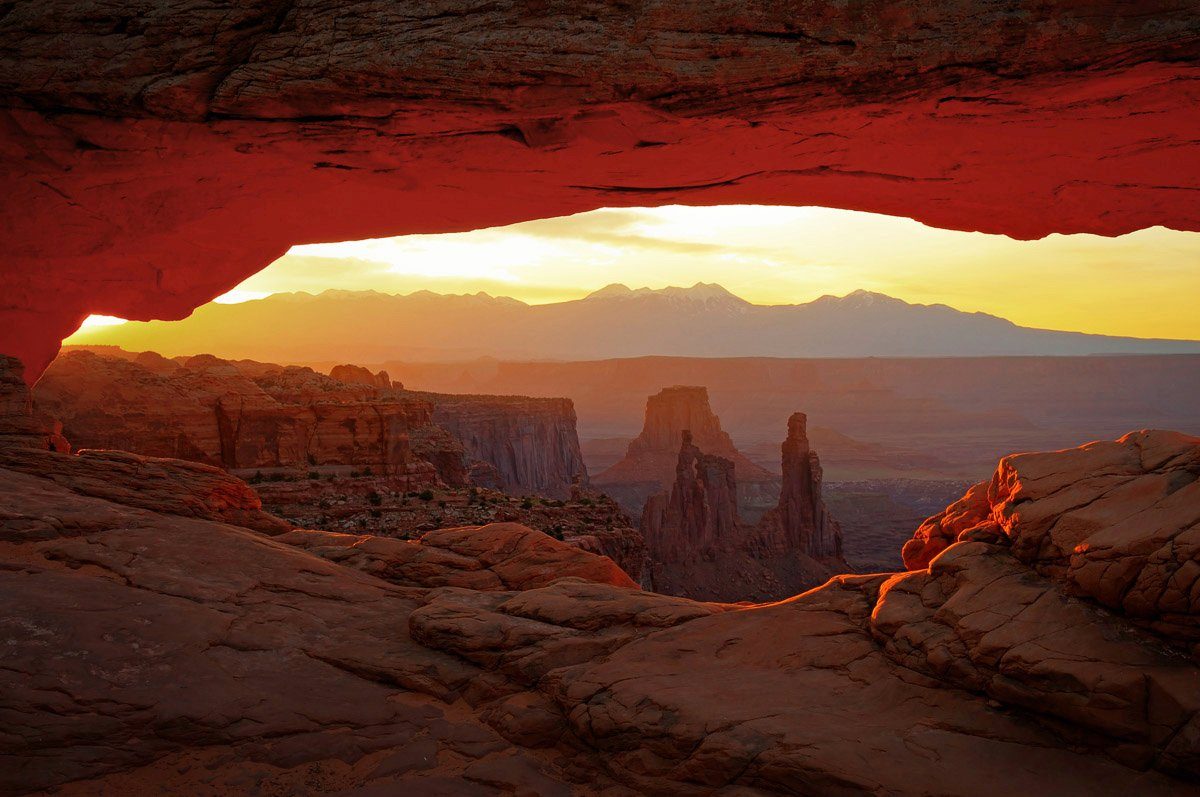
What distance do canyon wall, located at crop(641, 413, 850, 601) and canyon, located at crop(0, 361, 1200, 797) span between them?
1543 inches

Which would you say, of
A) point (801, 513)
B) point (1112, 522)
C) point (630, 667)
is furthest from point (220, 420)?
point (801, 513)

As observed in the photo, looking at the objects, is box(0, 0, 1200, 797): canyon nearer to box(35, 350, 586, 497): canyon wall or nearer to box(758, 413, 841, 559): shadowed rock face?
box(35, 350, 586, 497): canyon wall

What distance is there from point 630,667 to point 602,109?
6.43 meters

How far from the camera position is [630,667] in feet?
26.2

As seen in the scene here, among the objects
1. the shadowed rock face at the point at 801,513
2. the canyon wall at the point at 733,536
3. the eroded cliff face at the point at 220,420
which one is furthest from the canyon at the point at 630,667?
the shadowed rock face at the point at 801,513

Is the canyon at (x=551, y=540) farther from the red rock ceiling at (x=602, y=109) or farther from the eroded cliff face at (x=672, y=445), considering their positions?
the eroded cliff face at (x=672, y=445)

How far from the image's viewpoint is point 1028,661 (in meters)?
6.28

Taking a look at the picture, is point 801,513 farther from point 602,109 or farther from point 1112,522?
point 1112,522

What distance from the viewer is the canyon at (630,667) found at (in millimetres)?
6039

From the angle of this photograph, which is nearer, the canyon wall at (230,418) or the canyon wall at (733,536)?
the canyon wall at (230,418)

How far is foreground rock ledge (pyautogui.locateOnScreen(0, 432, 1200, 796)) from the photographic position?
6.02 m

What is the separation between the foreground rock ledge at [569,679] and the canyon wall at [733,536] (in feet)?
129

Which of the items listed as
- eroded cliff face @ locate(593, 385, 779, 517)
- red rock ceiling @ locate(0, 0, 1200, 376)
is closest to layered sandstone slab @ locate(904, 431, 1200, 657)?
red rock ceiling @ locate(0, 0, 1200, 376)

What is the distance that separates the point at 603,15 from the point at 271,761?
8.44 metres
